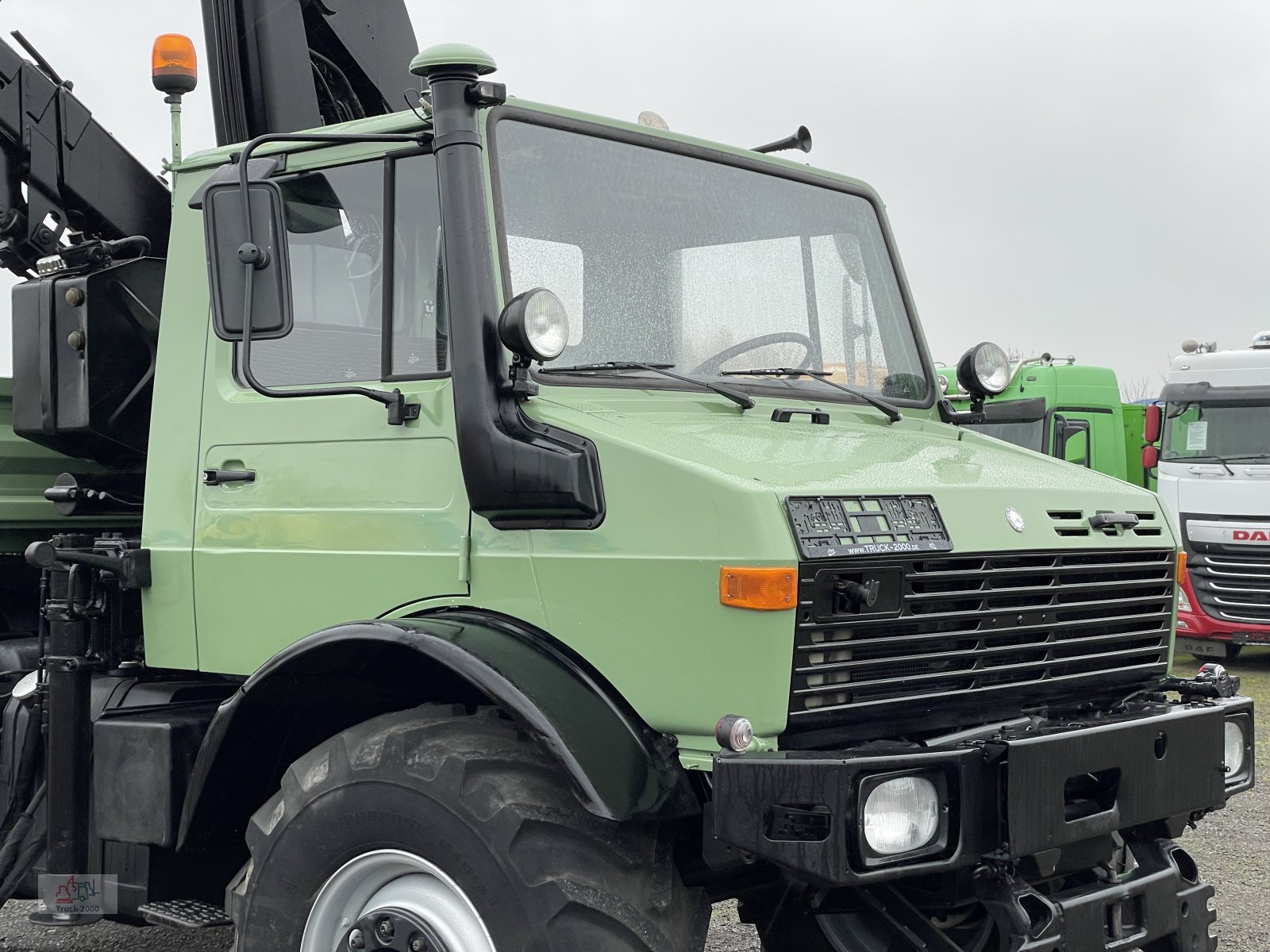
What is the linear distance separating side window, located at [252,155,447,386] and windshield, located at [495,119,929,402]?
25cm

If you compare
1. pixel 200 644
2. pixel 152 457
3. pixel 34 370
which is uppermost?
pixel 34 370

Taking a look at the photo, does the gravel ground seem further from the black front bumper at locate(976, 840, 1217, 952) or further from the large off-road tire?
the large off-road tire

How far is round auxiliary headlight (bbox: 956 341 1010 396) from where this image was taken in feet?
16.0

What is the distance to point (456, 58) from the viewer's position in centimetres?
354

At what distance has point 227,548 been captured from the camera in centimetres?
407

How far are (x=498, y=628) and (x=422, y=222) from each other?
110 cm

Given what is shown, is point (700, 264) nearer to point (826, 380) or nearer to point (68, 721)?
point (826, 380)

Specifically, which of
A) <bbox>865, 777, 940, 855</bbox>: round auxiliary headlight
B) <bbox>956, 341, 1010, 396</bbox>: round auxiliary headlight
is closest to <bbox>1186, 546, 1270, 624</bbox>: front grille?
<bbox>956, 341, 1010, 396</bbox>: round auxiliary headlight

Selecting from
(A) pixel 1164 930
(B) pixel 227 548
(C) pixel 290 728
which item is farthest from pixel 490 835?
(A) pixel 1164 930

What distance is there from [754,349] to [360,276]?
115 cm

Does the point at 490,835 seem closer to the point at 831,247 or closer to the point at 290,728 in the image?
the point at 290,728

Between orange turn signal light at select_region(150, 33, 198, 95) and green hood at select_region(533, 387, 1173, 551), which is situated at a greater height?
orange turn signal light at select_region(150, 33, 198, 95)

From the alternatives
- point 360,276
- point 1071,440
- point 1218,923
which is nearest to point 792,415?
point 360,276

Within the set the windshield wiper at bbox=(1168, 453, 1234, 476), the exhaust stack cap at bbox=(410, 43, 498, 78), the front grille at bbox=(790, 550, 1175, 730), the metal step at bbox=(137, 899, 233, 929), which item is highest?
the exhaust stack cap at bbox=(410, 43, 498, 78)
